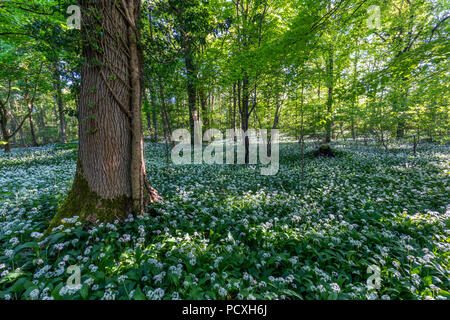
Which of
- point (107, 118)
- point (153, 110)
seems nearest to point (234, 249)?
point (107, 118)

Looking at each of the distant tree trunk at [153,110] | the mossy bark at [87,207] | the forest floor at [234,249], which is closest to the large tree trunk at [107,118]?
the mossy bark at [87,207]

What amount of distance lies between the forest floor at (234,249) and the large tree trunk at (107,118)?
618 mm

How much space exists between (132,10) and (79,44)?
1.43 m

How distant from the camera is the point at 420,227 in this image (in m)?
3.92

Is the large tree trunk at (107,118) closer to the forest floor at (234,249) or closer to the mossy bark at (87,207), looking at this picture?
the mossy bark at (87,207)

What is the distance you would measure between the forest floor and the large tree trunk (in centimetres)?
62

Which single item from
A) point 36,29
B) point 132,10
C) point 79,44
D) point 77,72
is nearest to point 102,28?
point 79,44

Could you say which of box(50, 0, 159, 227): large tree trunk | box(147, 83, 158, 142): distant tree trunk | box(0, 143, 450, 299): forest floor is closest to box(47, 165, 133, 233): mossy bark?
box(50, 0, 159, 227): large tree trunk

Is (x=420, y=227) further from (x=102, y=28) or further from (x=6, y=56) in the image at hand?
(x=6, y=56)

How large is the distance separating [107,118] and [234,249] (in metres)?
3.78

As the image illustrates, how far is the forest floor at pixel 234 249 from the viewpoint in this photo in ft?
7.82

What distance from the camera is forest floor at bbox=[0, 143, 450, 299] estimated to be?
238 centimetres

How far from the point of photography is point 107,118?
372 cm

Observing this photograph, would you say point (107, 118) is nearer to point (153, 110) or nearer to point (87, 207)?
point (87, 207)
